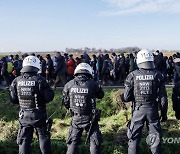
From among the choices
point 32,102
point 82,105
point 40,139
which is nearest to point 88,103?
point 82,105

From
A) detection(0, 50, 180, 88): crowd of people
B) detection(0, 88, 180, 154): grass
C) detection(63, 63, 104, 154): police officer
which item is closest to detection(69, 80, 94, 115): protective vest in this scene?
detection(63, 63, 104, 154): police officer

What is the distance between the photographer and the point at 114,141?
873cm

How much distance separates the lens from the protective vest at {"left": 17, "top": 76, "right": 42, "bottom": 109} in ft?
22.7

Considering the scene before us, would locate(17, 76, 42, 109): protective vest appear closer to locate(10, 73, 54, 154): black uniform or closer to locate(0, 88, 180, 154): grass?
locate(10, 73, 54, 154): black uniform

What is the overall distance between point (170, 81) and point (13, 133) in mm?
10431

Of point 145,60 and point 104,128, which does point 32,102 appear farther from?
point 104,128

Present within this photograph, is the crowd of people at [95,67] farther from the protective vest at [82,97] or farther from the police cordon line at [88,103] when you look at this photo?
the protective vest at [82,97]

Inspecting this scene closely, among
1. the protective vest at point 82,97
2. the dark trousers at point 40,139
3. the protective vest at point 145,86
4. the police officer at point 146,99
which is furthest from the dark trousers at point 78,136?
the protective vest at point 145,86

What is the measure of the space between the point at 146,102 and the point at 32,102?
215 centimetres

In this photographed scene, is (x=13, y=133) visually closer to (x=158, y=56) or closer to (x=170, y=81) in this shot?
(x=158, y=56)

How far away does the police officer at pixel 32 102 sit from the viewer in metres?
6.93

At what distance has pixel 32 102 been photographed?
6.98 metres

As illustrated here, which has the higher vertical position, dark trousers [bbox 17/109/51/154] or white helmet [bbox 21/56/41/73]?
white helmet [bbox 21/56/41/73]

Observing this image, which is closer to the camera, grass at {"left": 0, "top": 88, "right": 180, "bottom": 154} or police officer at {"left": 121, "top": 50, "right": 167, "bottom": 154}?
police officer at {"left": 121, "top": 50, "right": 167, "bottom": 154}
